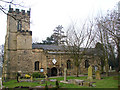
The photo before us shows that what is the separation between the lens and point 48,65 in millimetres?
30844

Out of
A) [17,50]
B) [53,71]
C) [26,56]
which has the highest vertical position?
[17,50]

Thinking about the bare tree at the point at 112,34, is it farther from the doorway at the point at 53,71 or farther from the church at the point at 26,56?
the doorway at the point at 53,71

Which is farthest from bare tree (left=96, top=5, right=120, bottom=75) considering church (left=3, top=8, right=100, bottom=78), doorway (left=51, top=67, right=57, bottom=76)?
doorway (left=51, top=67, right=57, bottom=76)

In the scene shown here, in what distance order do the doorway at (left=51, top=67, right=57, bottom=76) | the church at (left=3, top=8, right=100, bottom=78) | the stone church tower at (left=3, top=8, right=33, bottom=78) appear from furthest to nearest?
the doorway at (left=51, top=67, right=57, bottom=76)
the church at (left=3, top=8, right=100, bottom=78)
the stone church tower at (left=3, top=8, right=33, bottom=78)

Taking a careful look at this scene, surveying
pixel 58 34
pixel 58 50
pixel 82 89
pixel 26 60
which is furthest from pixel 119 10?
pixel 58 34

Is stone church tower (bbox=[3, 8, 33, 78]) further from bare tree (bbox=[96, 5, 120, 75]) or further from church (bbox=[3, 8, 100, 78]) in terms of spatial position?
bare tree (bbox=[96, 5, 120, 75])

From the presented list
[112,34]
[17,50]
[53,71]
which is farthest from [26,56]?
[112,34]

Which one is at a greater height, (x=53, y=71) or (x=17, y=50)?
(x=17, y=50)

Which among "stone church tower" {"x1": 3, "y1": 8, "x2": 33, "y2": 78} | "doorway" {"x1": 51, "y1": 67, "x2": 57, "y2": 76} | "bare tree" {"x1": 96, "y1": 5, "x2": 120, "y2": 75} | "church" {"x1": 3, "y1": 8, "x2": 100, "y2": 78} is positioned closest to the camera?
"bare tree" {"x1": 96, "y1": 5, "x2": 120, "y2": 75}

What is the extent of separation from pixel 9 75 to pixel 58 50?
11.2 m

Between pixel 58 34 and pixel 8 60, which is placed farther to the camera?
pixel 58 34

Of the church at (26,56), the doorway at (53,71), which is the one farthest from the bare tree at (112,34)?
the doorway at (53,71)

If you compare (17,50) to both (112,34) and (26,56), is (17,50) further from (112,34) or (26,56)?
(112,34)

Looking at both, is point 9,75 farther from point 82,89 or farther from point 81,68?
point 82,89
